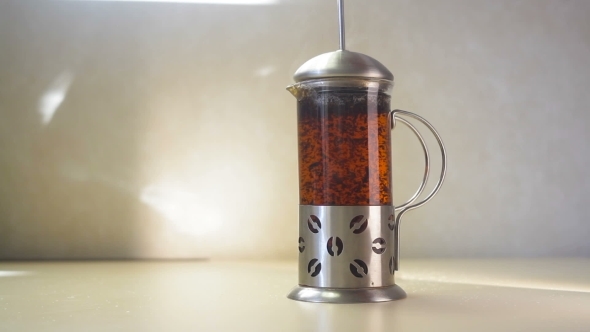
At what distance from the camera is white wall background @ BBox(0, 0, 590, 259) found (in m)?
2.07

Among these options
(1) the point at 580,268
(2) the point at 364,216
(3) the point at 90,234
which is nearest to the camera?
(2) the point at 364,216

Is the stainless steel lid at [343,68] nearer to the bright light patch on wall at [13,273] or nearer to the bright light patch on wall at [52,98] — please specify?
the bright light patch on wall at [13,273]

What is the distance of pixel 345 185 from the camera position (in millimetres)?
1125

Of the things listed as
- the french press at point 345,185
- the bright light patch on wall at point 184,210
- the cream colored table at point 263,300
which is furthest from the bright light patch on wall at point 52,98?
the french press at point 345,185

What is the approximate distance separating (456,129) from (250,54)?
2.03ft

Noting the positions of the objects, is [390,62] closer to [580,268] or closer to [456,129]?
[456,129]

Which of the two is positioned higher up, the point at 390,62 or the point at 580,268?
the point at 390,62

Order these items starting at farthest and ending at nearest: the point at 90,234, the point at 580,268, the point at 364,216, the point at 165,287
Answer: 1. the point at 90,234
2. the point at 580,268
3. the point at 165,287
4. the point at 364,216

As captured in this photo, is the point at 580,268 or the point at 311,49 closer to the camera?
the point at 580,268

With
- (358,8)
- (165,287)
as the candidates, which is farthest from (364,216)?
(358,8)

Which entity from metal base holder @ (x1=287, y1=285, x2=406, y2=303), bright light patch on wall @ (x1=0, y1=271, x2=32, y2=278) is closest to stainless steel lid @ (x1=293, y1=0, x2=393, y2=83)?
metal base holder @ (x1=287, y1=285, x2=406, y2=303)

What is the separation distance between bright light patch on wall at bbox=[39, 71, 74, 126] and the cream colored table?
449 millimetres

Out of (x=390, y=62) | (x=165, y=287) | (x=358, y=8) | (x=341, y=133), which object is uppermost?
(x=358, y=8)

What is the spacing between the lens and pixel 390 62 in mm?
2115
